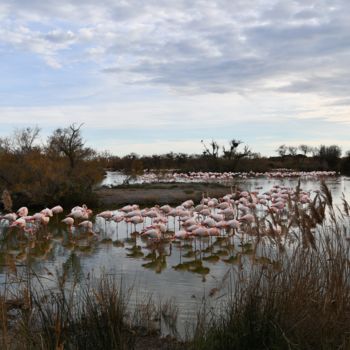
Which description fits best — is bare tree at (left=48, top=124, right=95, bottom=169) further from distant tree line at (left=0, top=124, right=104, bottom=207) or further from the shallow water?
the shallow water

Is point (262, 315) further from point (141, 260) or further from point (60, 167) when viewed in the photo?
point (60, 167)

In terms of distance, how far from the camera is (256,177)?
44375 mm

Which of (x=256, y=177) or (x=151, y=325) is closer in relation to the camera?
(x=151, y=325)

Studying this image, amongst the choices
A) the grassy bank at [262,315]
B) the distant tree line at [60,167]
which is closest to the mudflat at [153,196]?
the distant tree line at [60,167]

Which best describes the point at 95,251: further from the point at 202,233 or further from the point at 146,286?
the point at 146,286

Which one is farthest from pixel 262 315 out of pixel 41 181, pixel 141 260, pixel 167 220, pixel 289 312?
pixel 41 181

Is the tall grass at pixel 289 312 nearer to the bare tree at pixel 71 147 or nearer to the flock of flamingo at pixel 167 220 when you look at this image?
the flock of flamingo at pixel 167 220

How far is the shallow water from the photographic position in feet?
23.4

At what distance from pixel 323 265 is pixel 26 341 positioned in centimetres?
261

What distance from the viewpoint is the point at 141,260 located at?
9836mm

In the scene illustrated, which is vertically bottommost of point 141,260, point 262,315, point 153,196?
point 141,260

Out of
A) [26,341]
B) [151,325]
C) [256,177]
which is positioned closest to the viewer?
[26,341]

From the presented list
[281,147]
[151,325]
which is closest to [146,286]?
[151,325]

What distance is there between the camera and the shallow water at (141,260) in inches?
281
